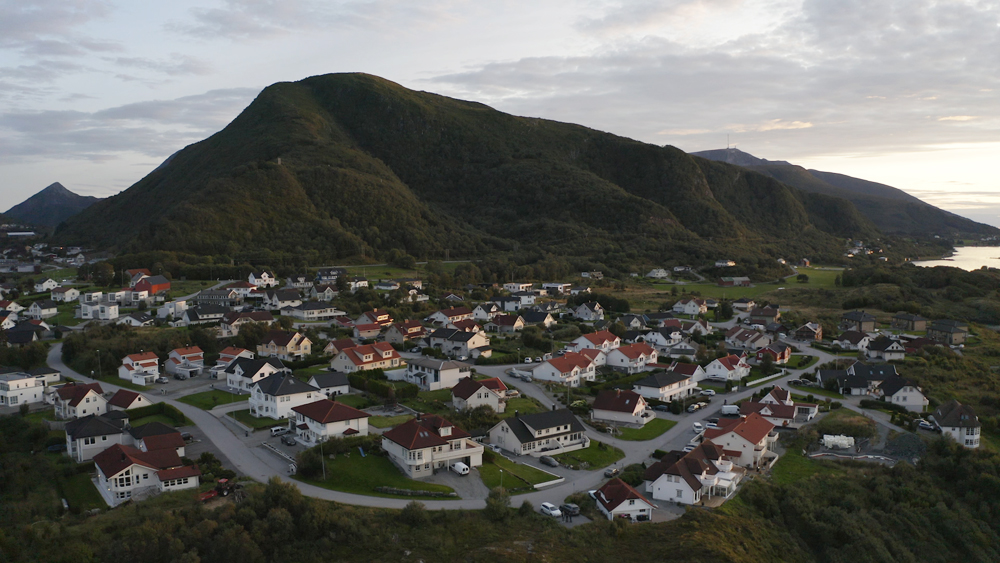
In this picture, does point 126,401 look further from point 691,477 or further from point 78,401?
point 691,477

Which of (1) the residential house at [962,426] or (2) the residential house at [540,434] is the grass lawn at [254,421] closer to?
(2) the residential house at [540,434]

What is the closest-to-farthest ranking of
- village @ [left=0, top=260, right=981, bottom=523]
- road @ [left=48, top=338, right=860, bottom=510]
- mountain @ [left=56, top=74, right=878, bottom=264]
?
road @ [left=48, top=338, right=860, bottom=510] → village @ [left=0, top=260, right=981, bottom=523] → mountain @ [left=56, top=74, right=878, bottom=264]

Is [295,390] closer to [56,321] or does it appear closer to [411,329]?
[411,329]

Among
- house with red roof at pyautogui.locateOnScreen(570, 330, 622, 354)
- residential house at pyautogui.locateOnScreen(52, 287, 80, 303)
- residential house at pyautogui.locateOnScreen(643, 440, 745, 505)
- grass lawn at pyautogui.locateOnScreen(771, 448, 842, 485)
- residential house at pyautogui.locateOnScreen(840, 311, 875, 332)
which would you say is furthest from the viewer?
residential house at pyautogui.locateOnScreen(52, 287, 80, 303)

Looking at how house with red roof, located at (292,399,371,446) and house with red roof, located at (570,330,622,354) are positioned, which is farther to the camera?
house with red roof, located at (570,330,622,354)

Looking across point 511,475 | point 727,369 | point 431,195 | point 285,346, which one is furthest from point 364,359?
point 431,195

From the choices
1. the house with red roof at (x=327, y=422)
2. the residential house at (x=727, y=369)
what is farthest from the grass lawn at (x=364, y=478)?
the residential house at (x=727, y=369)

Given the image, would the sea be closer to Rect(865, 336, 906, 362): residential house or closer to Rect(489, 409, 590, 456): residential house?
Rect(865, 336, 906, 362): residential house

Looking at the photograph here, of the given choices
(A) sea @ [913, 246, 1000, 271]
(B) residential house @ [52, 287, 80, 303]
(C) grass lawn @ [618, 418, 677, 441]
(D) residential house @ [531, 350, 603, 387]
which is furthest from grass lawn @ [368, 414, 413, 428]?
(A) sea @ [913, 246, 1000, 271]
